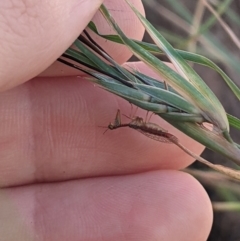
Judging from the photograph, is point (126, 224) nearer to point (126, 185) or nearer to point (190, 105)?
point (126, 185)

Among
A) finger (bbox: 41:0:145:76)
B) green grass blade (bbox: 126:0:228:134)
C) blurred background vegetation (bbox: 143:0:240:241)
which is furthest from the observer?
blurred background vegetation (bbox: 143:0:240:241)

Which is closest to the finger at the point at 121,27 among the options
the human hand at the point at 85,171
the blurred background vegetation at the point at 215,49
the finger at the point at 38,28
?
the human hand at the point at 85,171

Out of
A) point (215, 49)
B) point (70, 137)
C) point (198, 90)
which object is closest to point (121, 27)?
point (70, 137)

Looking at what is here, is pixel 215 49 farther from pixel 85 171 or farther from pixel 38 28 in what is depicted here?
pixel 38 28

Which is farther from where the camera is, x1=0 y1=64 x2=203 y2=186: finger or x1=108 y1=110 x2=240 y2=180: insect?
x1=0 y1=64 x2=203 y2=186: finger

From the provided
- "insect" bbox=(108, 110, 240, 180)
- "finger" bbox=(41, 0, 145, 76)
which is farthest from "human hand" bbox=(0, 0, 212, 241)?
"insect" bbox=(108, 110, 240, 180)

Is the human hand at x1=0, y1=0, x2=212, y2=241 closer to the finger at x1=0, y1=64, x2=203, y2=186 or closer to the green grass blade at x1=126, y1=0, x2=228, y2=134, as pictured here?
the finger at x1=0, y1=64, x2=203, y2=186
